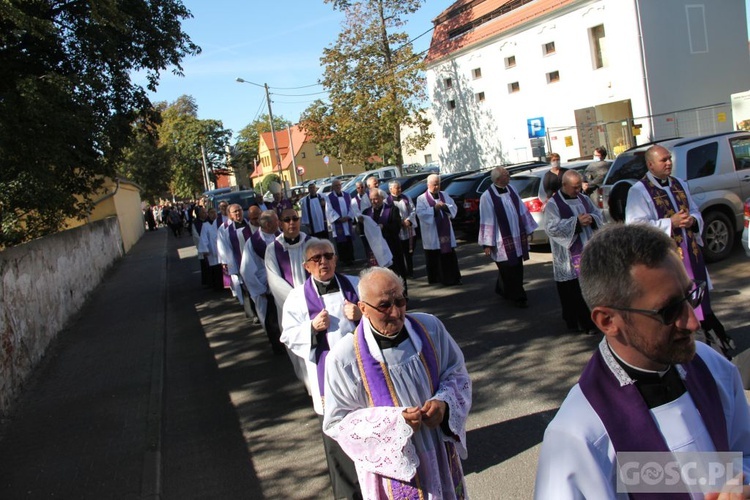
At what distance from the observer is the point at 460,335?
8258 mm

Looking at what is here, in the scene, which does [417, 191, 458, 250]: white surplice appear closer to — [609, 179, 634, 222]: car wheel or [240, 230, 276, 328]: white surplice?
[609, 179, 634, 222]: car wheel

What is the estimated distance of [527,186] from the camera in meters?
13.4

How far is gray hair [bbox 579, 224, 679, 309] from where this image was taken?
5.97 feet

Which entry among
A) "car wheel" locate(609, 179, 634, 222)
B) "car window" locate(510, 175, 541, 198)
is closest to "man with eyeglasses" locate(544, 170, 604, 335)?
"car wheel" locate(609, 179, 634, 222)

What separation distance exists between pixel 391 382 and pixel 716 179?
872 cm

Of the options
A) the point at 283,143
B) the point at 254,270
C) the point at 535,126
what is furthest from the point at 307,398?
the point at 283,143

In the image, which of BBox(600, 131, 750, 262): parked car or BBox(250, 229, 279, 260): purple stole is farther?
BBox(600, 131, 750, 262): parked car

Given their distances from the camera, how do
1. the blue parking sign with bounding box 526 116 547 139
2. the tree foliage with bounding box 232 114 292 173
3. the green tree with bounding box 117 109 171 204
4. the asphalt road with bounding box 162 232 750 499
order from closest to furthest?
the asphalt road with bounding box 162 232 750 499
the blue parking sign with bounding box 526 116 547 139
the green tree with bounding box 117 109 171 204
the tree foliage with bounding box 232 114 292 173

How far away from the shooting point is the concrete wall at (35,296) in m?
8.11

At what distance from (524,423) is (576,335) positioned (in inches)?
94.6

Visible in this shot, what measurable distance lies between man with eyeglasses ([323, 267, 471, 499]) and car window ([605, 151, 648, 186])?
26.8 feet

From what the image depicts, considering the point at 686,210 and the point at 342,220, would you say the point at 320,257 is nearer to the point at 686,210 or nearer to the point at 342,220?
the point at 686,210

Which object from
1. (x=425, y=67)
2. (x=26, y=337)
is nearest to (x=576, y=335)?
(x=26, y=337)

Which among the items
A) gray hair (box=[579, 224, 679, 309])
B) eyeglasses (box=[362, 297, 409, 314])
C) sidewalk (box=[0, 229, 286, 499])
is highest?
gray hair (box=[579, 224, 679, 309])
